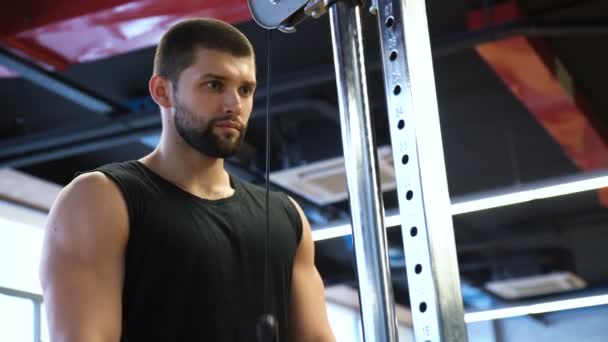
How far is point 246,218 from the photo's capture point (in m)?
1.71

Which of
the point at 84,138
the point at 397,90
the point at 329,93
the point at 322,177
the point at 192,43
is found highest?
the point at 329,93

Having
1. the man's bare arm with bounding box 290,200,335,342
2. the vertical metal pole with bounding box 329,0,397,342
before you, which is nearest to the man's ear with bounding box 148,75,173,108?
the man's bare arm with bounding box 290,200,335,342

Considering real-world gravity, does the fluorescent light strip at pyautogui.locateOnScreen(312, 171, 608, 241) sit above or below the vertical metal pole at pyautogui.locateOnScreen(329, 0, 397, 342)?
above

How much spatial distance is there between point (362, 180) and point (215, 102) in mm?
685

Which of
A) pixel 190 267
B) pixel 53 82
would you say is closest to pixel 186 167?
pixel 190 267

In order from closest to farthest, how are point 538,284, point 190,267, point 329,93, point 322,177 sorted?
point 190,267 < point 322,177 < point 329,93 < point 538,284

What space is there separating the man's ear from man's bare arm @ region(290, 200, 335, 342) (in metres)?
0.38

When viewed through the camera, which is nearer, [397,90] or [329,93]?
[397,90]

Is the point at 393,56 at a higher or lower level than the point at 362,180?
higher

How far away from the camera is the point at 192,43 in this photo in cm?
169

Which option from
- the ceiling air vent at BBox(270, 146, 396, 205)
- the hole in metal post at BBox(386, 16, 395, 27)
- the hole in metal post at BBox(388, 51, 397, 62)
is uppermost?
the ceiling air vent at BBox(270, 146, 396, 205)

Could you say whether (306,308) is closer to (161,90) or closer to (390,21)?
(161,90)

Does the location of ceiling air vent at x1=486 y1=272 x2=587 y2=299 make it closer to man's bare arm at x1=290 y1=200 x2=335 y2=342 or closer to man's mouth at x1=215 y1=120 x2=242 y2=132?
man's bare arm at x1=290 y1=200 x2=335 y2=342

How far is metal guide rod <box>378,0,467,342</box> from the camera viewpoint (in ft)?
2.92
